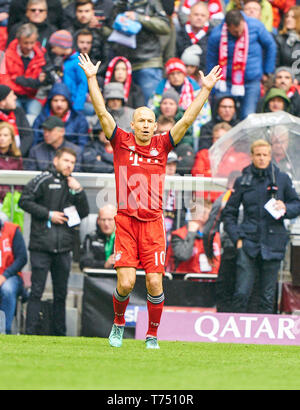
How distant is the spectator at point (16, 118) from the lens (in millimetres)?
14086

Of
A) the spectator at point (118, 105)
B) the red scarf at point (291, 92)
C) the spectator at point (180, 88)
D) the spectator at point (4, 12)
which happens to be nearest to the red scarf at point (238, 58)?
the spectator at point (180, 88)

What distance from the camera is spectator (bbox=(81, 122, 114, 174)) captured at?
13383 mm

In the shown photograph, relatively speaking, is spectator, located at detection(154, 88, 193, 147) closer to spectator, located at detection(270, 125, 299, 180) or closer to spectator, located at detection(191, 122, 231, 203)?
spectator, located at detection(191, 122, 231, 203)

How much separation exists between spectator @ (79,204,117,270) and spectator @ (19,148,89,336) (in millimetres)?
267

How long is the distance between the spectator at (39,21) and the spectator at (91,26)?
50 centimetres

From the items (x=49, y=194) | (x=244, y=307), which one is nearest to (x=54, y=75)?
(x=49, y=194)

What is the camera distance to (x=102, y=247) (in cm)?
1295

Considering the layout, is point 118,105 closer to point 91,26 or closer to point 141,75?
point 141,75

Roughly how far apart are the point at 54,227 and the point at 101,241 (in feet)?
2.29

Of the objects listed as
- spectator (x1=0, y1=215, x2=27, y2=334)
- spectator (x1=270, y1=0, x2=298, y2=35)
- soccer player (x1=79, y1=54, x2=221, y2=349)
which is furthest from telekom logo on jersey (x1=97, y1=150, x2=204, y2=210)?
spectator (x1=270, y1=0, x2=298, y2=35)

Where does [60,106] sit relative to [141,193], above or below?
above

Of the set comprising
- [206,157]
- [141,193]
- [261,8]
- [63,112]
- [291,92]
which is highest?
[261,8]

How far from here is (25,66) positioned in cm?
1540

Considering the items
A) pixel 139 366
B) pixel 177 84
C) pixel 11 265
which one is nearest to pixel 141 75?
pixel 177 84
